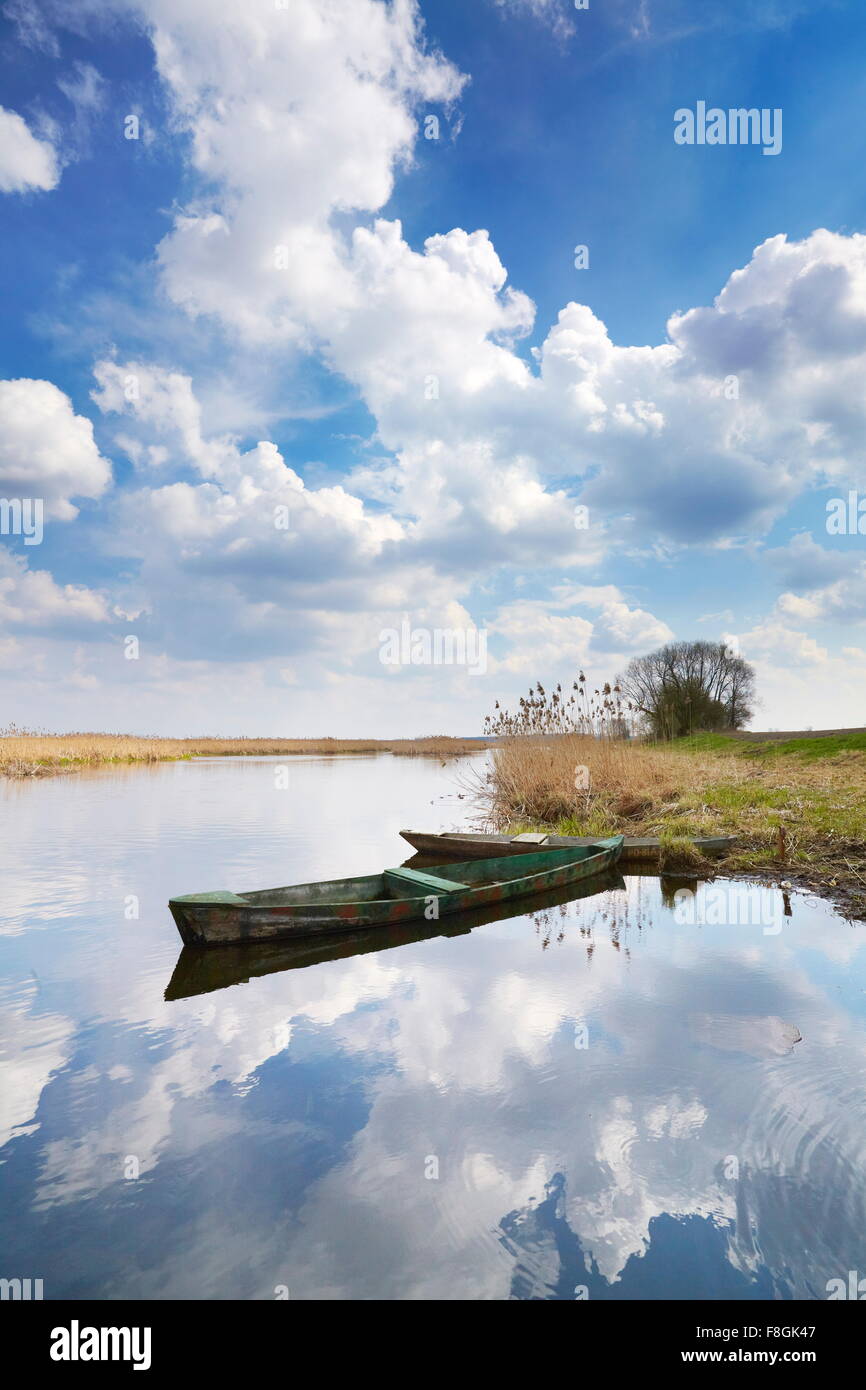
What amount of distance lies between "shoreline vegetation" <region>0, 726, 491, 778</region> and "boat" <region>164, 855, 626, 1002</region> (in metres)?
Result: 26.9

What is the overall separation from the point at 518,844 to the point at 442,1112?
24.4ft

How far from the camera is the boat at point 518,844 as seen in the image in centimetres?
1110

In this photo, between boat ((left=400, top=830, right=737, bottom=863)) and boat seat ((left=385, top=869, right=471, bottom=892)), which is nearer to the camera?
boat seat ((left=385, top=869, right=471, bottom=892))

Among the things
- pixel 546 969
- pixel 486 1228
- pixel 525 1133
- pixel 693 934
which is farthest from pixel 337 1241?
pixel 693 934

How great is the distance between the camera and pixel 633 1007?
214 inches

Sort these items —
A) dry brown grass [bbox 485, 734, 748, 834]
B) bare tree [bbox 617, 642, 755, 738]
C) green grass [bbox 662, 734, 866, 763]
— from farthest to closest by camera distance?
bare tree [bbox 617, 642, 755, 738] < green grass [bbox 662, 734, 866, 763] < dry brown grass [bbox 485, 734, 748, 834]

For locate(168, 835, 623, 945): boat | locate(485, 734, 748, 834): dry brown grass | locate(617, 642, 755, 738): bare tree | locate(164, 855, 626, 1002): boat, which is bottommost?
locate(164, 855, 626, 1002): boat

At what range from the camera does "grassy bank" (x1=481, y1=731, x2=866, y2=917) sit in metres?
9.78

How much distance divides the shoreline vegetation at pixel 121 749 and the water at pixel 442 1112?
89.7ft

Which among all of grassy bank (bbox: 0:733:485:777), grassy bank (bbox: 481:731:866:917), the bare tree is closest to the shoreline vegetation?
grassy bank (bbox: 0:733:485:777)

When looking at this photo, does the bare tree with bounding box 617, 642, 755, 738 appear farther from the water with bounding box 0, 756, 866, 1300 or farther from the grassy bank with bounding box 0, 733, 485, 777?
the water with bounding box 0, 756, 866, 1300

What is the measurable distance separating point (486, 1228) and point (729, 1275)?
3.18 ft

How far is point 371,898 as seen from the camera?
839cm

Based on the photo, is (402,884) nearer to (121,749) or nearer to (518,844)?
(518,844)
